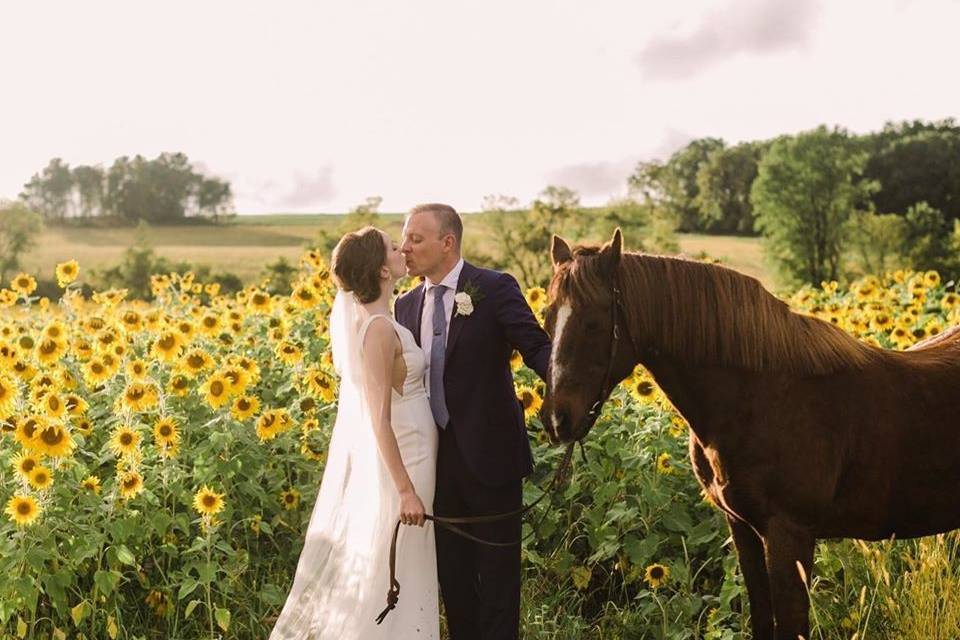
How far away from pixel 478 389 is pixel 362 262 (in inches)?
27.8

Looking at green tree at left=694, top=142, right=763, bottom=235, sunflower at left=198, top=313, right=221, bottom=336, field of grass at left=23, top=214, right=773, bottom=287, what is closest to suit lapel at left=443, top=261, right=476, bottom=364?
sunflower at left=198, top=313, right=221, bottom=336

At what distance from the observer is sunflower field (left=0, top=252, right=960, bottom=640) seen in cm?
458

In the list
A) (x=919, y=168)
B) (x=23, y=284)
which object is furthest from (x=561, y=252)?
Result: (x=919, y=168)

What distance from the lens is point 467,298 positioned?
3961mm

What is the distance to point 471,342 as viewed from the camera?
13.2 ft

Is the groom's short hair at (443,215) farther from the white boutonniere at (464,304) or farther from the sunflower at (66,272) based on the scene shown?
the sunflower at (66,272)

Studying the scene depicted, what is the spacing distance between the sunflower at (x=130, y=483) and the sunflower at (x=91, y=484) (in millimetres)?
165

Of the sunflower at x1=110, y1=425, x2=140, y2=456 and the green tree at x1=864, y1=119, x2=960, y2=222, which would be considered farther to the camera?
the green tree at x1=864, y1=119, x2=960, y2=222

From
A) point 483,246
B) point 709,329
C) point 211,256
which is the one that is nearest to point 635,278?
point 709,329

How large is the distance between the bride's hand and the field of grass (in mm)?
38558

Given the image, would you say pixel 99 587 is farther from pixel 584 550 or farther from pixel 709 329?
pixel 709 329

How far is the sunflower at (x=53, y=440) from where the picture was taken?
4.50 m

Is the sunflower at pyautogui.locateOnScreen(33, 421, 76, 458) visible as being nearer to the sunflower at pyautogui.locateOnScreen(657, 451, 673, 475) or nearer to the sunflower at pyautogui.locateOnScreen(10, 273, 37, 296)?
the sunflower at pyautogui.locateOnScreen(10, 273, 37, 296)

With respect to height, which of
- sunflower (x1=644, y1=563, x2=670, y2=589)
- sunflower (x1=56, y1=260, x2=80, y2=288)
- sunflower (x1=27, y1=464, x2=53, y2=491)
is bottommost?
sunflower (x1=644, y1=563, x2=670, y2=589)
